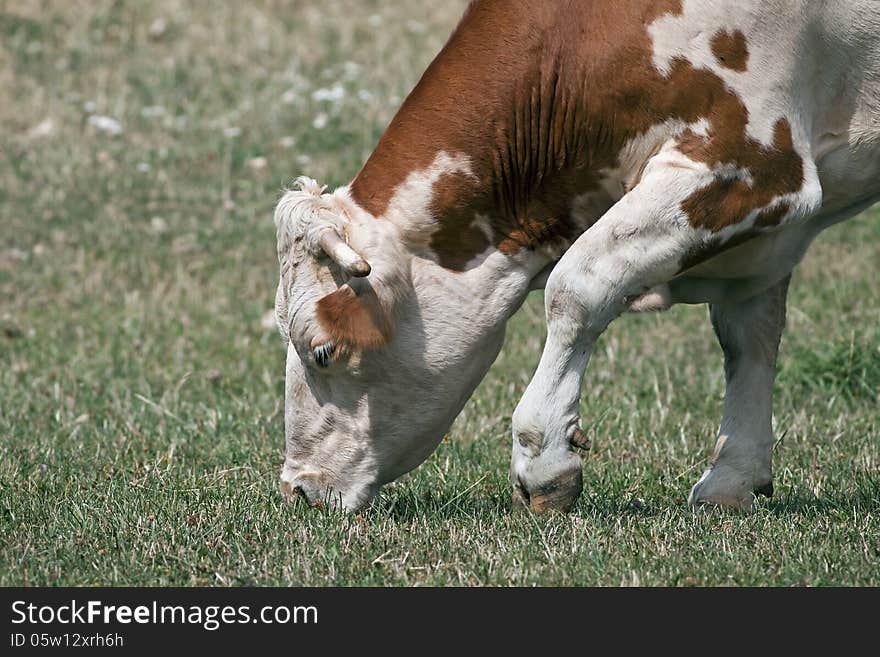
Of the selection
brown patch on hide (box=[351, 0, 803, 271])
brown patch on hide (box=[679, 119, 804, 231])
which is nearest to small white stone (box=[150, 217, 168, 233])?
brown patch on hide (box=[351, 0, 803, 271])

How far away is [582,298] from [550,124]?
599 mm

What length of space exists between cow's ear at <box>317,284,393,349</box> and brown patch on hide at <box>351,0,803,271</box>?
0.92 feet

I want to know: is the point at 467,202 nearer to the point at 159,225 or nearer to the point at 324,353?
the point at 324,353

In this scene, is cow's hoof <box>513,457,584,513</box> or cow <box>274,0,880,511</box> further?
cow's hoof <box>513,457,584,513</box>

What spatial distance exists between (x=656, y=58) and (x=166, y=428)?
334 cm

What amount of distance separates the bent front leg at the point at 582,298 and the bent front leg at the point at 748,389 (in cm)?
105

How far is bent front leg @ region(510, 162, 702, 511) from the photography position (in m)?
4.43

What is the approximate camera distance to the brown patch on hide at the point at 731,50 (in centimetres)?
445

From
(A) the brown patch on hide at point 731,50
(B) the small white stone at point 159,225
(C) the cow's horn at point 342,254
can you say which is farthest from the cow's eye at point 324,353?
(B) the small white stone at point 159,225

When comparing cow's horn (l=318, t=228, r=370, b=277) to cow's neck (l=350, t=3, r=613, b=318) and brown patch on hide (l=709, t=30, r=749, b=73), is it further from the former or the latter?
brown patch on hide (l=709, t=30, r=749, b=73)

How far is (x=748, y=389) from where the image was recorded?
556cm

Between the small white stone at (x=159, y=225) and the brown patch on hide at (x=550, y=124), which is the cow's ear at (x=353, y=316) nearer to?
the brown patch on hide at (x=550, y=124)

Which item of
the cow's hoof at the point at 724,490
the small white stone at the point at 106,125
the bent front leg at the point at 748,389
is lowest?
the cow's hoof at the point at 724,490

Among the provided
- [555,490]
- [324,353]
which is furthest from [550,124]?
[555,490]
